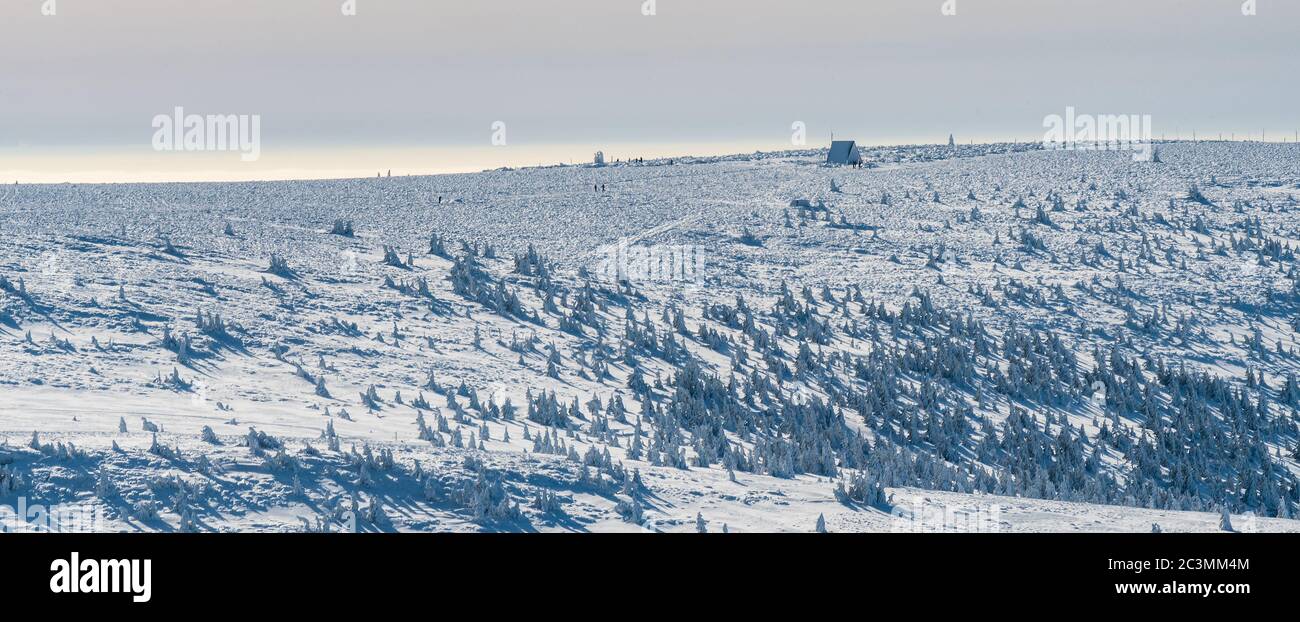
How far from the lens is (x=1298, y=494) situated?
23375 mm

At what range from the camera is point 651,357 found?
29.4m

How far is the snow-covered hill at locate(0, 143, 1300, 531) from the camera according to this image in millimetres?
16656

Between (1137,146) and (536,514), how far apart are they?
5664 centimetres

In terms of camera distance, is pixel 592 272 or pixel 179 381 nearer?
pixel 179 381

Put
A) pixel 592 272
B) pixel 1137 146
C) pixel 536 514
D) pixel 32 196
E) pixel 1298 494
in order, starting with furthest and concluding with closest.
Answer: pixel 1137 146
pixel 32 196
pixel 592 272
pixel 1298 494
pixel 536 514

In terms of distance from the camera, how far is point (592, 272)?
37.9 m

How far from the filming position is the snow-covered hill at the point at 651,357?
54.6 feet
